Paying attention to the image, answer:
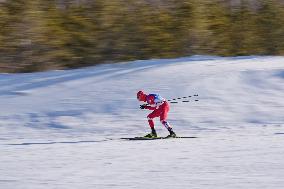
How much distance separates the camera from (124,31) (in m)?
23.5

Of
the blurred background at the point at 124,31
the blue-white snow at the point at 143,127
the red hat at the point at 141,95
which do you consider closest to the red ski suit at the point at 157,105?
the red hat at the point at 141,95

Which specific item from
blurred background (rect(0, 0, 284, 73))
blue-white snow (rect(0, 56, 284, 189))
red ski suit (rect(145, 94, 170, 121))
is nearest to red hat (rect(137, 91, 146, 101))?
red ski suit (rect(145, 94, 170, 121))

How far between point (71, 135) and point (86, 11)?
1168 cm

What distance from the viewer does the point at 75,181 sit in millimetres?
7355

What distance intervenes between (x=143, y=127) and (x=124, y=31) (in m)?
10.3

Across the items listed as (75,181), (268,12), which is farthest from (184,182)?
(268,12)

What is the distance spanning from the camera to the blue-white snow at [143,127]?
769cm

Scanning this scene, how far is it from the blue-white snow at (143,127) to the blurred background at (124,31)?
3.35 m

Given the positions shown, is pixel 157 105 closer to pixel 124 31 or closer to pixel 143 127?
pixel 143 127

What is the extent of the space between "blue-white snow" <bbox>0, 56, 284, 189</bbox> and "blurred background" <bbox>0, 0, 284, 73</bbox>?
3350 millimetres

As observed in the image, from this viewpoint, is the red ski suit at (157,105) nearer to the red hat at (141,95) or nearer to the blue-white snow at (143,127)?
the red hat at (141,95)

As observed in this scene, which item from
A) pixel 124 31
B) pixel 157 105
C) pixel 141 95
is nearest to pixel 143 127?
pixel 157 105

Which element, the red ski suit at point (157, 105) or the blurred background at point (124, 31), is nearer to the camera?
the red ski suit at point (157, 105)

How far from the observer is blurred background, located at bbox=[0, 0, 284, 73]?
22078 millimetres
